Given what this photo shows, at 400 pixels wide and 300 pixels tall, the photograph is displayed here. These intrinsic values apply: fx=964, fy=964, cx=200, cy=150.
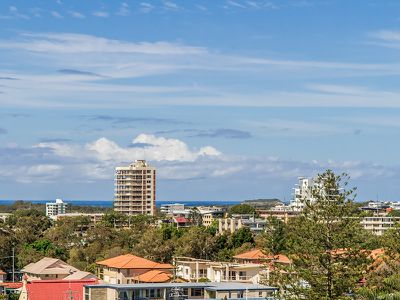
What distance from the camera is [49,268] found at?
80.9 m

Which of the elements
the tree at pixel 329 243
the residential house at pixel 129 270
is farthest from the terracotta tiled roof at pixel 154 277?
the tree at pixel 329 243

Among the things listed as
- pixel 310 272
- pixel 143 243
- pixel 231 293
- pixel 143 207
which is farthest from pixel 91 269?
pixel 143 207

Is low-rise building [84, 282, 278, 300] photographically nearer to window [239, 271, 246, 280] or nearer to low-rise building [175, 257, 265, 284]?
low-rise building [175, 257, 265, 284]

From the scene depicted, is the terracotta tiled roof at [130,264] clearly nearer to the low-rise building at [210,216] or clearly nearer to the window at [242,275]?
the window at [242,275]

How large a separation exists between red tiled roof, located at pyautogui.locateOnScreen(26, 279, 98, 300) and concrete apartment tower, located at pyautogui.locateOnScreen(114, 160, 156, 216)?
13067 centimetres

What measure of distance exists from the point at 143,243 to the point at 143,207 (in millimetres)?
101773

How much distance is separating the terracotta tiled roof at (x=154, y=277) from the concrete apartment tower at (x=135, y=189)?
119 m

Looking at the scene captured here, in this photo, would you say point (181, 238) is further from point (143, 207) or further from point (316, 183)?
point (143, 207)

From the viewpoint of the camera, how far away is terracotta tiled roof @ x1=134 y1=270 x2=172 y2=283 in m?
68.0

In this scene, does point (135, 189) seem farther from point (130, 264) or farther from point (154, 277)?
point (154, 277)

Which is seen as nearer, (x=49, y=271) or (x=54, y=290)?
(x=54, y=290)

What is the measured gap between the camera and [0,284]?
7231 centimetres

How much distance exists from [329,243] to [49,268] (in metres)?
47.6

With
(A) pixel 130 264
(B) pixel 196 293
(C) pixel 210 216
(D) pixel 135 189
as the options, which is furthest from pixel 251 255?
(D) pixel 135 189
